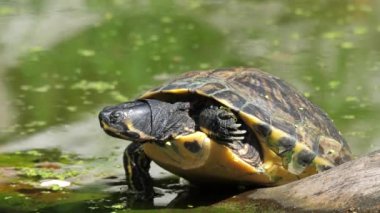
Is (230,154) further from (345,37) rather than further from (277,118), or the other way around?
(345,37)

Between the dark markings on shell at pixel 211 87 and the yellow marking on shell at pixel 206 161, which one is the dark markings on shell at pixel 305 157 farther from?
the dark markings on shell at pixel 211 87

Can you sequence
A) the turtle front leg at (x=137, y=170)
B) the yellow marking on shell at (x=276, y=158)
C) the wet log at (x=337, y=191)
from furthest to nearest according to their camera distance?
the turtle front leg at (x=137, y=170) → the yellow marking on shell at (x=276, y=158) → the wet log at (x=337, y=191)

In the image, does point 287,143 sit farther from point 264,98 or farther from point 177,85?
point 177,85

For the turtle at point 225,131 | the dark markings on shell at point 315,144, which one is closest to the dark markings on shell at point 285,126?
the turtle at point 225,131

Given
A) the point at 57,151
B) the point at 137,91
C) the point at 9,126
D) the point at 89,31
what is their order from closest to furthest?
1. the point at 57,151
2. the point at 9,126
3. the point at 137,91
4. the point at 89,31

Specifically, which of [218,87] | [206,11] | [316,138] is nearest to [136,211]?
[218,87]

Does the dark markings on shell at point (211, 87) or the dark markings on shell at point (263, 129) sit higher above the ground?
the dark markings on shell at point (211, 87)

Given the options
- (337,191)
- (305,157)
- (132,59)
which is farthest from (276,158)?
(132,59)
